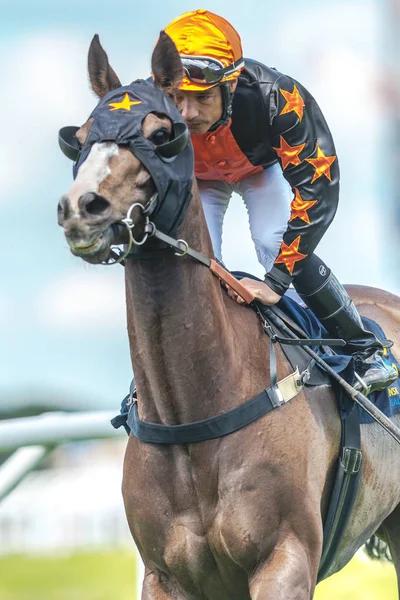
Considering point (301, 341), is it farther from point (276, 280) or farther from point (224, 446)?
point (224, 446)

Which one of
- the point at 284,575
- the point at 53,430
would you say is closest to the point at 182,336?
the point at 284,575

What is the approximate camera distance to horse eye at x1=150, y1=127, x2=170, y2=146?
3.44 meters

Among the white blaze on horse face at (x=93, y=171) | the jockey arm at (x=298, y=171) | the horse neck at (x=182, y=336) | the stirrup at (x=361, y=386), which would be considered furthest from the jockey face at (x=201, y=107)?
the stirrup at (x=361, y=386)

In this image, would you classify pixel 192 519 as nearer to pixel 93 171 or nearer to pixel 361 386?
pixel 361 386

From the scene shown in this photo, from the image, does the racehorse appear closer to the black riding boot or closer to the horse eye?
the horse eye

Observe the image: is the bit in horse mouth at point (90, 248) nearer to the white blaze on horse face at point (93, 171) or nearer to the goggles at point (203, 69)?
the white blaze on horse face at point (93, 171)

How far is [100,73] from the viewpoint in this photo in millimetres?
3740

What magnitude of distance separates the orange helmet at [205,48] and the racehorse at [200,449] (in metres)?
0.29

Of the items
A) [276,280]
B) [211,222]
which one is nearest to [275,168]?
[211,222]

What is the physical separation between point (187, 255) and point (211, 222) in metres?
1.07

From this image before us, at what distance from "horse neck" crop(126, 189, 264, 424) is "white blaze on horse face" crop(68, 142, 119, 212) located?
42cm

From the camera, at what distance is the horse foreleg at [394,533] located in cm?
537

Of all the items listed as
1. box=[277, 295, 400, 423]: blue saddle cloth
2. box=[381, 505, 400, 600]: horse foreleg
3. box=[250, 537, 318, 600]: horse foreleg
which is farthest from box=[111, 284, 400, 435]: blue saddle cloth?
box=[381, 505, 400, 600]: horse foreleg

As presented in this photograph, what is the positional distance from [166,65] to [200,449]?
1251 millimetres
